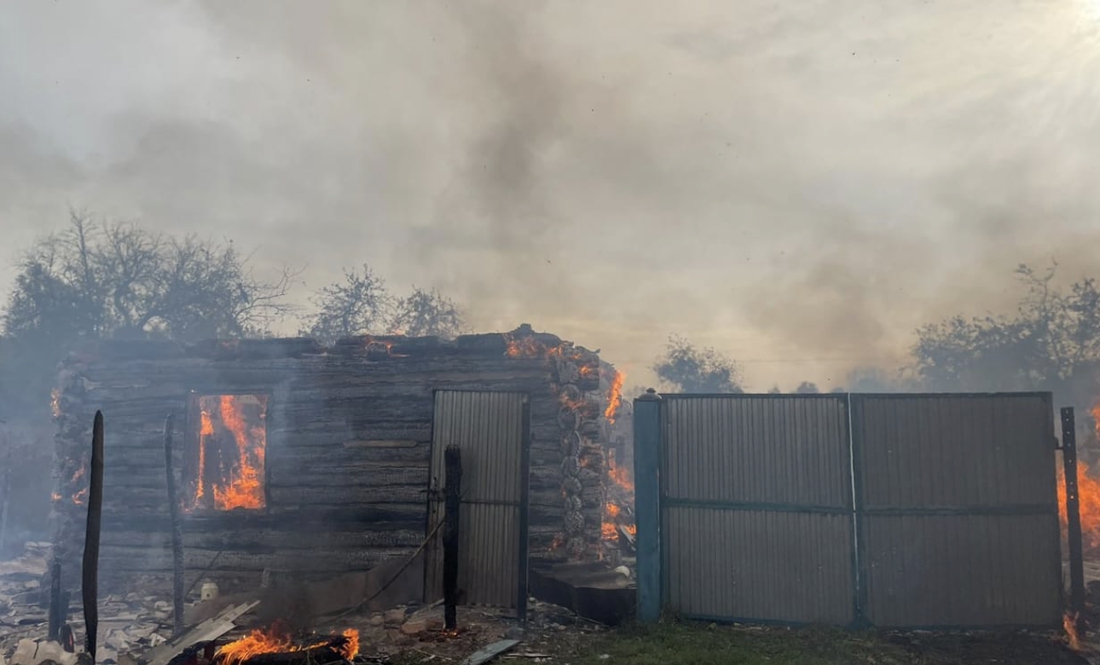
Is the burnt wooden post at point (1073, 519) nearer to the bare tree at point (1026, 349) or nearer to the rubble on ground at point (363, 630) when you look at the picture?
the rubble on ground at point (363, 630)

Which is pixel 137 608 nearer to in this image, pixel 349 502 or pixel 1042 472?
pixel 349 502

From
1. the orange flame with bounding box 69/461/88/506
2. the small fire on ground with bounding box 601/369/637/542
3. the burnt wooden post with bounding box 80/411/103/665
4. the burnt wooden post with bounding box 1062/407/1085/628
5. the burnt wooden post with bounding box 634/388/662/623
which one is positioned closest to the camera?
the burnt wooden post with bounding box 80/411/103/665

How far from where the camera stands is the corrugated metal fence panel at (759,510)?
777 cm

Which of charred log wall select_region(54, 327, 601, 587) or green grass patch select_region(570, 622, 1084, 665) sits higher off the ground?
charred log wall select_region(54, 327, 601, 587)

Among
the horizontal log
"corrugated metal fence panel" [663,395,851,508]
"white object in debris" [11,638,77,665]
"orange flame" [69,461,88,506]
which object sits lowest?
"white object in debris" [11,638,77,665]

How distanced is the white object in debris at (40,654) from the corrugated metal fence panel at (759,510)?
671 cm

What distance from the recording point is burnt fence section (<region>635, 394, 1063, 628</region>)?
24.8 feet

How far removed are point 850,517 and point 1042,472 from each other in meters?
2.27

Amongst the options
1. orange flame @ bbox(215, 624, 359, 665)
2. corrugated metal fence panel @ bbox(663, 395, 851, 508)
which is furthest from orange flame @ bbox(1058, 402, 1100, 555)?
orange flame @ bbox(215, 624, 359, 665)

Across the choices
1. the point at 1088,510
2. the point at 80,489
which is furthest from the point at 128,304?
the point at 1088,510

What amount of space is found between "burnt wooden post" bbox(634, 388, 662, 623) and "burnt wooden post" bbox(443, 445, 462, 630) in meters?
2.26

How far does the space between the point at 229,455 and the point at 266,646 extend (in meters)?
11.5

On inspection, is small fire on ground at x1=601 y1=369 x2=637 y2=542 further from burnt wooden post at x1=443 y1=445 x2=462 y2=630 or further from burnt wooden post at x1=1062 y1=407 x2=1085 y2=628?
burnt wooden post at x1=1062 y1=407 x2=1085 y2=628

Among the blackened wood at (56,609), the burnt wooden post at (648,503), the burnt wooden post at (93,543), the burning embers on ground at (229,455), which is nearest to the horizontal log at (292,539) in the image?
the burning embers on ground at (229,455)
